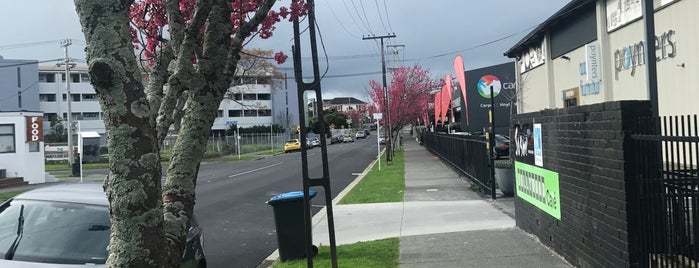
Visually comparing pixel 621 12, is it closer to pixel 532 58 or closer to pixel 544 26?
pixel 544 26

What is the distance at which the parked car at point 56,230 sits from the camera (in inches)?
187

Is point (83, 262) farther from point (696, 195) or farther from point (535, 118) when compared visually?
point (535, 118)

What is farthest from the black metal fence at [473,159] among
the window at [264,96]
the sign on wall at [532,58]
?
the window at [264,96]

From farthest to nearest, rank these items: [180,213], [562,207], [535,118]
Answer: [535,118] < [562,207] < [180,213]

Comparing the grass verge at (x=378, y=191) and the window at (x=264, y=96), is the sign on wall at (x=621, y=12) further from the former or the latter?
the window at (x=264, y=96)

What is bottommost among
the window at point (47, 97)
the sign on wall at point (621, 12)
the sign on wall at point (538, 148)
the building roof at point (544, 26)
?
the sign on wall at point (538, 148)

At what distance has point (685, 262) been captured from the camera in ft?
14.3

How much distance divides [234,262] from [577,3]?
630 inches

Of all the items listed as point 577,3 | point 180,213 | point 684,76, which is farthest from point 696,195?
point 577,3

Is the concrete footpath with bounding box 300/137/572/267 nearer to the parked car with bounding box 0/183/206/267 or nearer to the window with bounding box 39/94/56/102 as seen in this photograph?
the parked car with bounding box 0/183/206/267

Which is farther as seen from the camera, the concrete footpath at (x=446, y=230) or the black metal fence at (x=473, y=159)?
the black metal fence at (x=473, y=159)

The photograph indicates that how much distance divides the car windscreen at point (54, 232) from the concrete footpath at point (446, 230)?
3523mm

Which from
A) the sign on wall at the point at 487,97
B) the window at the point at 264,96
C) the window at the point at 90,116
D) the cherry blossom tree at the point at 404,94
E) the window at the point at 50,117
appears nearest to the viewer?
the cherry blossom tree at the point at 404,94

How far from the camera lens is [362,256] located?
7.48 metres
